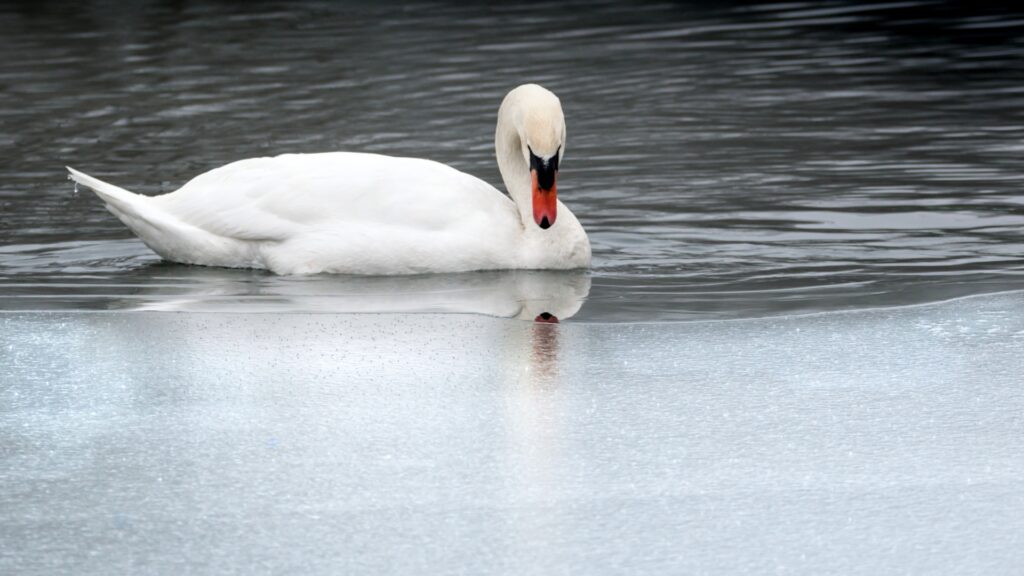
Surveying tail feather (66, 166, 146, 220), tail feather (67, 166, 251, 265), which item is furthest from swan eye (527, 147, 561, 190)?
tail feather (66, 166, 146, 220)

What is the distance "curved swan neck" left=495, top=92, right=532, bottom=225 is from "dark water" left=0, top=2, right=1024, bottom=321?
44 cm

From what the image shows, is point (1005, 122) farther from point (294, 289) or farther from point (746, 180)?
point (294, 289)

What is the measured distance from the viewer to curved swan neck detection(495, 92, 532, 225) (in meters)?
7.86

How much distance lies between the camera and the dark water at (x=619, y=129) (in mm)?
7449

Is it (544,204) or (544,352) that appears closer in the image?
(544,352)

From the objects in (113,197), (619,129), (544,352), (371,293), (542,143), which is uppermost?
(542,143)

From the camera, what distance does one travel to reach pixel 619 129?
40.2 feet

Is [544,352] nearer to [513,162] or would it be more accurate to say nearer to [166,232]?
[513,162]

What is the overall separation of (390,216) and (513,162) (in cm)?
72

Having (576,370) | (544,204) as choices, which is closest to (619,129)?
(544,204)

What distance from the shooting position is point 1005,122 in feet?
39.0

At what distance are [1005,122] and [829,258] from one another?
4.62 meters

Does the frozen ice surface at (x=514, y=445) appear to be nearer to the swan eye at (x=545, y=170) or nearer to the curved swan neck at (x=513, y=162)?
the swan eye at (x=545, y=170)

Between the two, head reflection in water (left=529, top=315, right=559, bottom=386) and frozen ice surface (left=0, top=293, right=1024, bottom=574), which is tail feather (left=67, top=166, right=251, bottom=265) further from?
head reflection in water (left=529, top=315, right=559, bottom=386)
